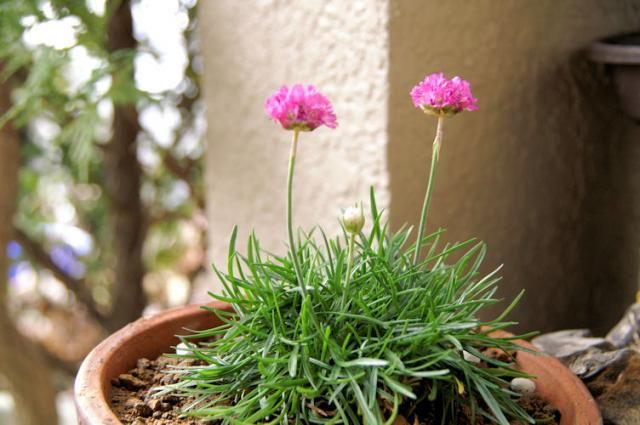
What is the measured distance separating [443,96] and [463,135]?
45cm

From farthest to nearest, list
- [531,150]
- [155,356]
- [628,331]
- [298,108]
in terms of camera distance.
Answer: [531,150], [628,331], [155,356], [298,108]

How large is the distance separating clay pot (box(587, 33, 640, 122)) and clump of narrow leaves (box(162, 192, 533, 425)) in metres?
0.44

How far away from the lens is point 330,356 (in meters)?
0.62

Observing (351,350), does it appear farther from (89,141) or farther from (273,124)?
(89,141)

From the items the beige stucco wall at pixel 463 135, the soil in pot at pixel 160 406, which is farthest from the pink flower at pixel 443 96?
the beige stucco wall at pixel 463 135

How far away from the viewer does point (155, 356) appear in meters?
0.78

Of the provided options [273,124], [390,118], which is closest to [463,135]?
[390,118]

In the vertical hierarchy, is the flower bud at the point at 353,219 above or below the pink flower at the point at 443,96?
below

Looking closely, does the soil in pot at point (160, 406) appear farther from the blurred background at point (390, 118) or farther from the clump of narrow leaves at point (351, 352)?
the blurred background at point (390, 118)

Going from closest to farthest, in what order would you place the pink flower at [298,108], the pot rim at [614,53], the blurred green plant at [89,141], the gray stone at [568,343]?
the pink flower at [298,108], the gray stone at [568,343], the pot rim at [614,53], the blurred green plant at [89,141]

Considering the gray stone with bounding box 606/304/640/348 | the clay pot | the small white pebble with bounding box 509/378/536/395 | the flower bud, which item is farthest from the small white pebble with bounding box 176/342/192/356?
the clay pot

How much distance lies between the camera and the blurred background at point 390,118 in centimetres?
102

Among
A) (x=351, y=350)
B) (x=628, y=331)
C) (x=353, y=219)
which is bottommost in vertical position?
(x=628, y=331)

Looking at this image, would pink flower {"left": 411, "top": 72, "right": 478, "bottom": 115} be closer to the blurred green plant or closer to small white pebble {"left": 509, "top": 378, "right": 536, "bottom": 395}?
small white pebble {"left": 509, "top": 378, "right": 536, "bottom": 395}
